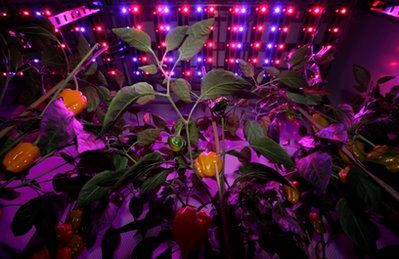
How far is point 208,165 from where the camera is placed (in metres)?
0.61

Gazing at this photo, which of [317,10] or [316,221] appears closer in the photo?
[316,221]

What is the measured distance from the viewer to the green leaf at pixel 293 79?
66cm

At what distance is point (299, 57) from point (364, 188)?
18.9 inches

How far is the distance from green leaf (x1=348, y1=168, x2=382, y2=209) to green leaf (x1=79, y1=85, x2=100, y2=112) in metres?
0.88

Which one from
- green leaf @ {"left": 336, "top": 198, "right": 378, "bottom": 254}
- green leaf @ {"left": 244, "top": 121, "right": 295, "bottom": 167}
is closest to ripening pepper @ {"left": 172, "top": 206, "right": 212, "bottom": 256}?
green leaf @ {"left": 244, "top": 121, "right": 295, "bottom": 167}

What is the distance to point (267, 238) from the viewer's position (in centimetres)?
68

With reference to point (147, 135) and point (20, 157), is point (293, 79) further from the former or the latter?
point (20, 157)

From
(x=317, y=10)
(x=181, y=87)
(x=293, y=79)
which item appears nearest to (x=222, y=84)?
(x=181, y=87)

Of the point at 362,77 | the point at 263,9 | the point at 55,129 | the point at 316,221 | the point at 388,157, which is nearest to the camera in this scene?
the point at 55,129

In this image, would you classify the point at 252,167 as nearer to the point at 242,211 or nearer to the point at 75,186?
the point at 242,211

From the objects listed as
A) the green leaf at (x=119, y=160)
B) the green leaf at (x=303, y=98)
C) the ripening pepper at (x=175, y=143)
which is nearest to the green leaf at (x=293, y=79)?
the green leaf at (x=303, y=98)

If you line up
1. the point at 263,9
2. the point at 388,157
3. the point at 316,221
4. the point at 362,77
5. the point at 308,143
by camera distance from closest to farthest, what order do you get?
the point at 388,157 → the point at 308,143 → the point at 316,221 → the point at 362,77 → the point at 263,9

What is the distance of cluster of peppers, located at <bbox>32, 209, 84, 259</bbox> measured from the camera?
2.51 feet

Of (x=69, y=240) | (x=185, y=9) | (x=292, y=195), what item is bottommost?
(x=69, y=240)
